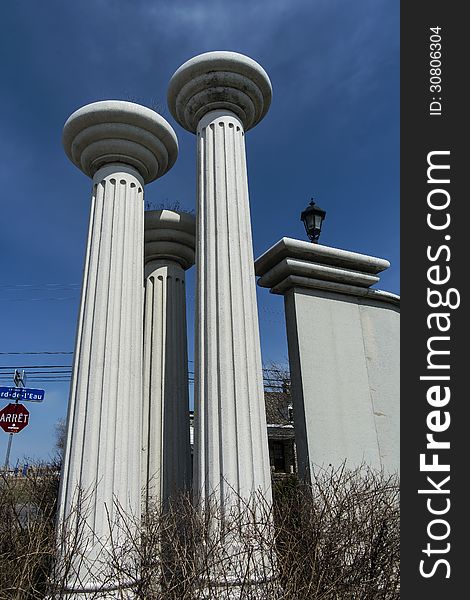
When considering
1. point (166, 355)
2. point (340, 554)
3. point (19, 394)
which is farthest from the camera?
point (19, 394)

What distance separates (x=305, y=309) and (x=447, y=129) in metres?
2.81

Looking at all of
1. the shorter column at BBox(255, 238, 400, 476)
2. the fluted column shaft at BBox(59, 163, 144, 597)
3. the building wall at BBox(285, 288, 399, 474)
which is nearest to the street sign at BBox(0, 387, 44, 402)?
the fluted column shaft at BBox(59, 163, 144, 597)

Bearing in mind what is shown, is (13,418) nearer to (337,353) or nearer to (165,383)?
(165,383)

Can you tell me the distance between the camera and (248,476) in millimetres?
4633

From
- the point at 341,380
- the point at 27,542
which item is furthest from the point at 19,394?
the point at 341,380

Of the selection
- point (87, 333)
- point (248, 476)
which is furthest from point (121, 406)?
point (248, 476)

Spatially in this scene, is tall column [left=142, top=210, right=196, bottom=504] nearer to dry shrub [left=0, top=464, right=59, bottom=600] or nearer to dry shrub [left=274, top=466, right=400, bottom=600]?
dry shrub [left=0, top=464, right=59, bottom=600]

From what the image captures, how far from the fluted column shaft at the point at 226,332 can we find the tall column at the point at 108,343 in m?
0.79

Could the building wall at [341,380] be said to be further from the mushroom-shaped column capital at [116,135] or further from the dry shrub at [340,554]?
the mushroom-shaped column capital at [116,135]

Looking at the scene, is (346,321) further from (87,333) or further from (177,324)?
(87,333)

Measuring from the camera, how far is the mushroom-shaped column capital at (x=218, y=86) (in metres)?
6.17

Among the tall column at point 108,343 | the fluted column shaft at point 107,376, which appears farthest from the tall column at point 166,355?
the fluted column shaft at point 107,376

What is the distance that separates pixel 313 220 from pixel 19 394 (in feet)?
39.1

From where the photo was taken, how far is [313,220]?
6.82 metres
